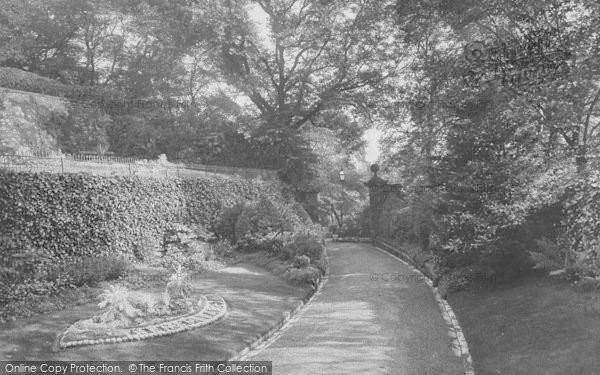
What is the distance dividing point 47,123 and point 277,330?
20370mm

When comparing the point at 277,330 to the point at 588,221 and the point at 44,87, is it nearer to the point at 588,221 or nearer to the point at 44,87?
the point at 588,221

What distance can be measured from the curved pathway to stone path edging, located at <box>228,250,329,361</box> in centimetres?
13

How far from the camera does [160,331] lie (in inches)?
364

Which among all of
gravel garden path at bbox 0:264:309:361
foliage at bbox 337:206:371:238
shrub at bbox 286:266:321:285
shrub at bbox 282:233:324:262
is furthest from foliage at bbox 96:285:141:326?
foliage at bbox 337:206:371:238

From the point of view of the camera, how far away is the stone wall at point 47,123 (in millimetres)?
22266

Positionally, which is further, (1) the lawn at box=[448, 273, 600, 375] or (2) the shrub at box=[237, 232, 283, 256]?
(2) the shrub at box=[237, 232, 283, 256]

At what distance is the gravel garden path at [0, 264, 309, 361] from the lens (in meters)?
8.13

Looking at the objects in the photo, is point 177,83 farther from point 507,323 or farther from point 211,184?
point 507,323

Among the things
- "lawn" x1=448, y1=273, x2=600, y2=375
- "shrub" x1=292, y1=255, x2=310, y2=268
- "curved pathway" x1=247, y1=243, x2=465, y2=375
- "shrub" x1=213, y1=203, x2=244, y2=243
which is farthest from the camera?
"shrub" x1=213, y1=203, x2=244, y2=243

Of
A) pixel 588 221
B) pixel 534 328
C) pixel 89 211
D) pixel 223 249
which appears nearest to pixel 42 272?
pixel 89 211

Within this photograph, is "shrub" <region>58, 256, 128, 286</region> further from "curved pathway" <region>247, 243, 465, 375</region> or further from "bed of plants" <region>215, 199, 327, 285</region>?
"curved pathway" <region>247, 243, 465, 375</region>

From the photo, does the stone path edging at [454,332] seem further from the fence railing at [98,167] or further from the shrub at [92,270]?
the fence railing at [98,167]

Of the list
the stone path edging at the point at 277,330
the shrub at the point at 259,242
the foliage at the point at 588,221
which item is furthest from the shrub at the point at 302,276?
the foliage at the point at 588,221

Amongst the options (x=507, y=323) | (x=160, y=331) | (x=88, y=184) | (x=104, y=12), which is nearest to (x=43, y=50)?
(x=104, y=12)
